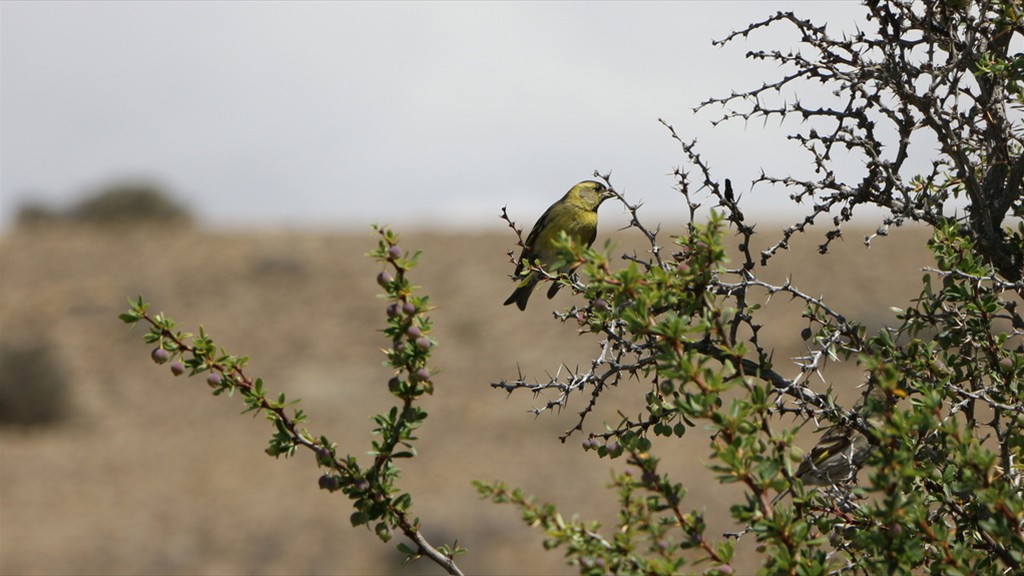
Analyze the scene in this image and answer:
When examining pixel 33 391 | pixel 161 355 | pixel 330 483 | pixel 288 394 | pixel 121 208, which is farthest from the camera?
pixel 121 208

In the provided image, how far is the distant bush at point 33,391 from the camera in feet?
76.6

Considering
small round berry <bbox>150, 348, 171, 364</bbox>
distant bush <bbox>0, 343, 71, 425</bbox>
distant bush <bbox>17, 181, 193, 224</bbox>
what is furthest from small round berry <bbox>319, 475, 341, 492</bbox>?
distant bush <bbox>17, 181, 193, 224</bbox>

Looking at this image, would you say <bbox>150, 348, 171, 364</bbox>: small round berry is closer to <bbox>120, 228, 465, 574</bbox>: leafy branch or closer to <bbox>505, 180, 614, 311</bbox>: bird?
<bbox>120, 228, 465, 574</bbox>: leafy branch

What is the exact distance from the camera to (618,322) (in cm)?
344

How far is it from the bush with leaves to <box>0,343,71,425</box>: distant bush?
71.4 ft

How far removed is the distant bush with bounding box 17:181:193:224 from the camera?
40.2m

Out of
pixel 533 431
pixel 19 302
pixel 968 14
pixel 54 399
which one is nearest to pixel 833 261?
pixel 533 431

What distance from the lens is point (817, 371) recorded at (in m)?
3.40

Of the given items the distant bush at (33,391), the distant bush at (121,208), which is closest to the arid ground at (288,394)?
the distant bush at (33,391)

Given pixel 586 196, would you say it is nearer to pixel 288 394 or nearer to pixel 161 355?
pixel 161 355

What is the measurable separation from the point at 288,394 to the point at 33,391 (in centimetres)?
502

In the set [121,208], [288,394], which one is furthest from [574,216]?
[121,208]

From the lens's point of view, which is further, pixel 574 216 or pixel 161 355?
pixel 574 216

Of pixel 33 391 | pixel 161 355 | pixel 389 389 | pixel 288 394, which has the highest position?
pixel 33 391
